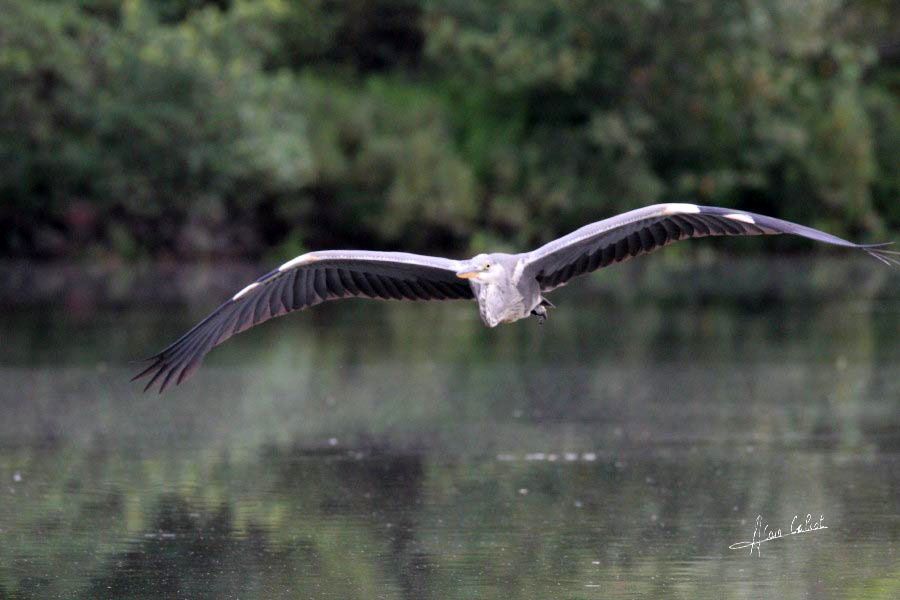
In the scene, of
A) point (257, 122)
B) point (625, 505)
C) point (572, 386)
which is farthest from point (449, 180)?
point (625, 505)

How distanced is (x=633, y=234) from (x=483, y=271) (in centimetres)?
86

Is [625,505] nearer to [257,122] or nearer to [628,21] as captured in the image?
[257,122]

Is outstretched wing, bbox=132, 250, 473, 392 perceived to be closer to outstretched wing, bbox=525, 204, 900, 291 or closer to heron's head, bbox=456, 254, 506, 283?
heron's head, bbox=456, 254, 506, 283

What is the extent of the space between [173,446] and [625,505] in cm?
355

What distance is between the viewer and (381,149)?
104 ft

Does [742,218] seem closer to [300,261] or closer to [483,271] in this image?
[483,271]

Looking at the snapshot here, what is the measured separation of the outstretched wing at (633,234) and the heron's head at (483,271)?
0.51 ft

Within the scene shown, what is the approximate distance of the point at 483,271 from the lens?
8625 millimetres

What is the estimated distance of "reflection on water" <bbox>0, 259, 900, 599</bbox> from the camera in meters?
7.70

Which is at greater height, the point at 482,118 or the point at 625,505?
the point at 482,118
